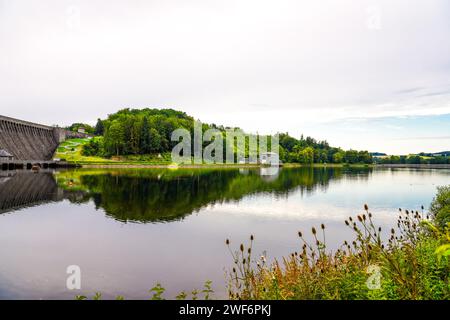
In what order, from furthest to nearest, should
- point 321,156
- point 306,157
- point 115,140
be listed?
point 321,156
point 306,157
point 115,140

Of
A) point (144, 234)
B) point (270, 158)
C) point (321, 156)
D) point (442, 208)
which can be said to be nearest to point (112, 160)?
point (270, 158)

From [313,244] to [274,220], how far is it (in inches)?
285

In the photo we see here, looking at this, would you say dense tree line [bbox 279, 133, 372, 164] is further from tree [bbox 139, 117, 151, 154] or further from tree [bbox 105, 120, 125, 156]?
tree [bbox 105, 120, 125, 156]

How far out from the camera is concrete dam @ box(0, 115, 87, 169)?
95812 mm

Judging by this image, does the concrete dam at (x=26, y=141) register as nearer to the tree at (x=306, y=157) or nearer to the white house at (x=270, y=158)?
the white house at (x=270, y=158)

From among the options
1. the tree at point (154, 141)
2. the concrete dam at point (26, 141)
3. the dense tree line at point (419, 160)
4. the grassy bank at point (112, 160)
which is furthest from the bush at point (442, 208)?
the dense tree line at point (419, 160)

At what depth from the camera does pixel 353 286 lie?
25.7 ft

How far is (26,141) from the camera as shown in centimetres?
11225

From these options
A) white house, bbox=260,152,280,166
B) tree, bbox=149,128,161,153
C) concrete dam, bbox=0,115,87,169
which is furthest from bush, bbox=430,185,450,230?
white house, bbox=260,152,280,166

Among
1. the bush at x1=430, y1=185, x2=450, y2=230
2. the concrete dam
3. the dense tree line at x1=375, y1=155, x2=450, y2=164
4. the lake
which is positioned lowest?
the lake

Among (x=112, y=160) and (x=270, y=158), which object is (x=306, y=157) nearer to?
(x=270, y=158)

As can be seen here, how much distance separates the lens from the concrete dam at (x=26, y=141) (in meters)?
95.8

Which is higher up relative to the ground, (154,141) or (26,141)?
(154,141)
